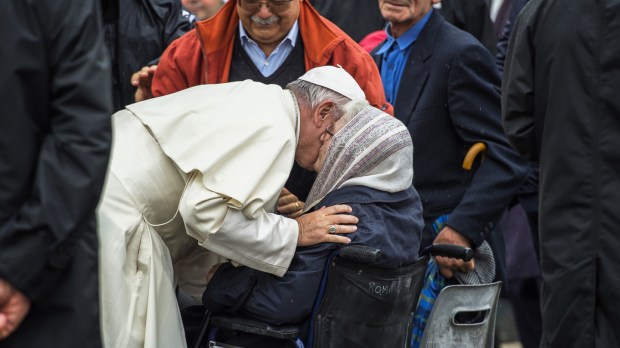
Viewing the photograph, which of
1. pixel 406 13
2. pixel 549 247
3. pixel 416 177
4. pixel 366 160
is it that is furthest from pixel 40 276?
pixel 406 13

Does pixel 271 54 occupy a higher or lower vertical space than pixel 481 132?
higher

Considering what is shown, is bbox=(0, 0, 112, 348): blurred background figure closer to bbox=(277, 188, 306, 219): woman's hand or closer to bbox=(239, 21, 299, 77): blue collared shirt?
bbox=(277, 188, 306, 219): woman's hand

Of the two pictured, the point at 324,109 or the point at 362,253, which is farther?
the point at 324,109

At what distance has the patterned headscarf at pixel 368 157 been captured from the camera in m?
4.02

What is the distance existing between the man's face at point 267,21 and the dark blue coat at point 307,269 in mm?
1087

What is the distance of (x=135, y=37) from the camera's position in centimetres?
636

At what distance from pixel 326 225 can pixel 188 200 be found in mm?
488

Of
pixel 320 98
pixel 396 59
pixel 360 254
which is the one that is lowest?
pixel 396 59

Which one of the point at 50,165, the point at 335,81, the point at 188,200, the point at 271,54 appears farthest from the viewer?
the point at 271,54

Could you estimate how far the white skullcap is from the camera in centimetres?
420

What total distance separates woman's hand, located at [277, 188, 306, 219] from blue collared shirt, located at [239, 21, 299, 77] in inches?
31.9

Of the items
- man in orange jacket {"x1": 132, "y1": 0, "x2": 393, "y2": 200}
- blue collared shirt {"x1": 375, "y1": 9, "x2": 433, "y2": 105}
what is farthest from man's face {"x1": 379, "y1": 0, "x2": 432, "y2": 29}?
man in orange jacket {"x1": 132, "y1": 0, "x2": 393, "y2": 200}

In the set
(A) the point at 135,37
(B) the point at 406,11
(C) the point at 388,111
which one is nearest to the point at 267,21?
(C) the point at 388,111

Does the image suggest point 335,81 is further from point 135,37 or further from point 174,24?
point 174,24
